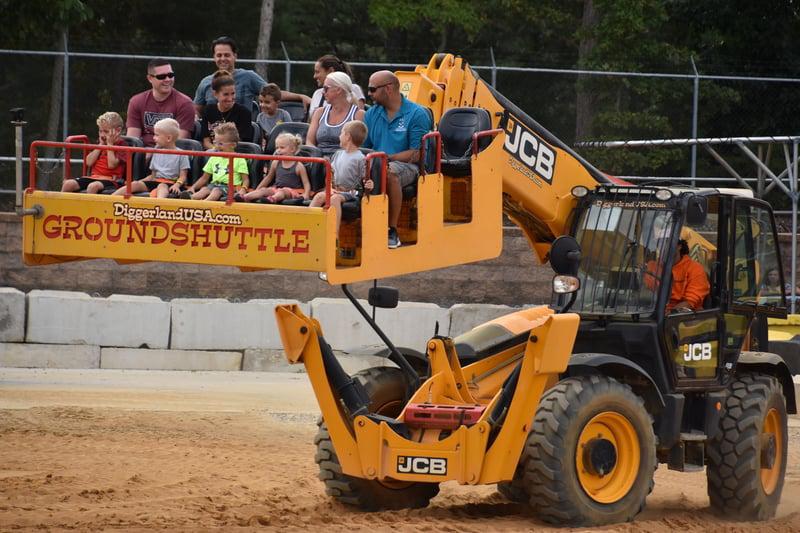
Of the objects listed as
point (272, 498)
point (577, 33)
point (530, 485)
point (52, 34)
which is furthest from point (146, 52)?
point (530, 485)

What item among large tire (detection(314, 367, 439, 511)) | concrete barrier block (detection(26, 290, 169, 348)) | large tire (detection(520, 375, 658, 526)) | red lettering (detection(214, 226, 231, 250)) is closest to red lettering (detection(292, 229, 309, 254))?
red lettering (detection(214, 226, 231, 250))

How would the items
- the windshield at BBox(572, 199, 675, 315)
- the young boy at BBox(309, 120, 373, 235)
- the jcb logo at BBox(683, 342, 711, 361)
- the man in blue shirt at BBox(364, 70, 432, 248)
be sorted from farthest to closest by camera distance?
the jcb logo at BBox(683, 342, 711, 361), the windshield at BBox(572, 199, 675, 315), the man in blue shirt at BBox(364, 70, 432, 248), the young boy at BBox(309, 120, 373, 235)

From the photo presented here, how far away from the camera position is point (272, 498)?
414 inches

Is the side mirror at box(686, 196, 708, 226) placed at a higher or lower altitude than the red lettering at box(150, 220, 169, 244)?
higher

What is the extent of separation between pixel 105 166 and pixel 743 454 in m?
4.93

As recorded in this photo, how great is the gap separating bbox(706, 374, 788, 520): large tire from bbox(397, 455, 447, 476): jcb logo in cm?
241

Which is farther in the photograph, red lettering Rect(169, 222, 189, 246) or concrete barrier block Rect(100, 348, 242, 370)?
concrete barrier block Rect(100, 348, 242, 370)

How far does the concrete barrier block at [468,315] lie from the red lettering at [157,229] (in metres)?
10.9

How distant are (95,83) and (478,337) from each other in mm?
14921

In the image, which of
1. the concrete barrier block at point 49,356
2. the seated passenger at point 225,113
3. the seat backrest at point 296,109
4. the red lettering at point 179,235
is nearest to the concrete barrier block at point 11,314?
the concrete barrier block at point 49,356

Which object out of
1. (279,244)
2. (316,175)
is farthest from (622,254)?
(279,244)

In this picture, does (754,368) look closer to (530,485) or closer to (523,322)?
(523,322)

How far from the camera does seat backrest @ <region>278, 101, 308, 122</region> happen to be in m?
12.3

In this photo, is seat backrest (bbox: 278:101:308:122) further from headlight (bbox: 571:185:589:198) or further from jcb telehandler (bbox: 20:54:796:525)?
headlight (bbox: 571:185:589:198)
